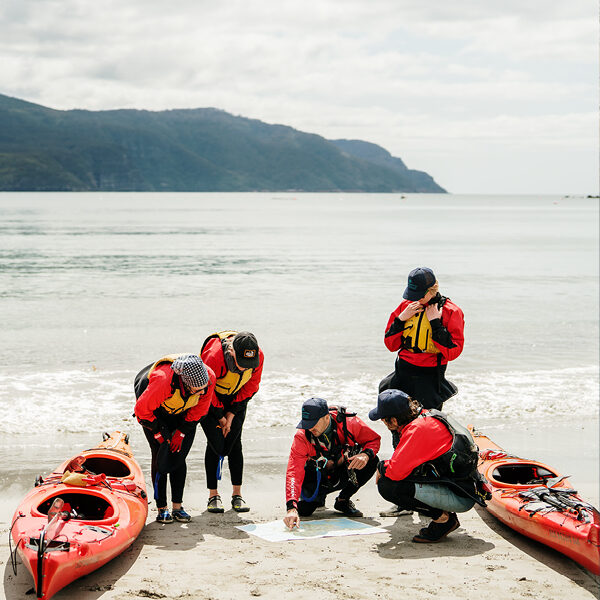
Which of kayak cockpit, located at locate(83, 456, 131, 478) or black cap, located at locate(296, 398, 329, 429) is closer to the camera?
black cap, located at locate(296, 398, 329, 429)

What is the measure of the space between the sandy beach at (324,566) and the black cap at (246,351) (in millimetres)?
1302

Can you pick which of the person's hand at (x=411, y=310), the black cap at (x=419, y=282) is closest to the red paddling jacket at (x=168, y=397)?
the person's hand at (x=411, y=310)

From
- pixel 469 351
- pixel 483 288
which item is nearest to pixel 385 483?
pixel 469 351

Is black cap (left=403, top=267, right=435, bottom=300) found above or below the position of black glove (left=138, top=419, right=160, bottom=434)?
above

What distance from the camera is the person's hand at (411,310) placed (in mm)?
6131

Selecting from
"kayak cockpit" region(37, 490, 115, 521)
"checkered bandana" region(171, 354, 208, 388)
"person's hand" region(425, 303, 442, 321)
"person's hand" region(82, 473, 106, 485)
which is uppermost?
"person's hand" region(425, 303, 442, 321)

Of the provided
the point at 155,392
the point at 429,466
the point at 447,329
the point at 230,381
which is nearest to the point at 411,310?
the point at 447,329

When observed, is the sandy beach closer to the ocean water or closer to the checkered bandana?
the checkered bandana

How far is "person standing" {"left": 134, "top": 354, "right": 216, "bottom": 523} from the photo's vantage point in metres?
5.59

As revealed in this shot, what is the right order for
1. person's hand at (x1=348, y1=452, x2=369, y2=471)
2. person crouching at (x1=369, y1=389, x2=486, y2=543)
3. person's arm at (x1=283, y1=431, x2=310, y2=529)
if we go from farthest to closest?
person's hand at (x1=348, y1=452, x2=369, y2=471), person's arm at (x1=283, y1=431, x2=310, y2=529), person crouching at (x1=369, y1=389, x2=486, y2=543)

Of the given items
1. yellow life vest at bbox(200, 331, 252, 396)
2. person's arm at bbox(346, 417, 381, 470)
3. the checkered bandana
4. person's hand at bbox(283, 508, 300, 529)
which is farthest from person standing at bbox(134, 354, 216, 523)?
person's arm at bbox(346, 417, 381, 470)

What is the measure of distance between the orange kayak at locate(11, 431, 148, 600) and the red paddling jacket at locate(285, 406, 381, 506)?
44.6 inches

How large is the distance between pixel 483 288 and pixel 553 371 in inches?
554

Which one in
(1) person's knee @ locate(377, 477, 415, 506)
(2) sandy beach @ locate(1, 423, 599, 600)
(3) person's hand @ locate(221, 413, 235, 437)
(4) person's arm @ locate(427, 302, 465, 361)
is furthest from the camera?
(3) person's hand @ locate(221, 413, 235, 437)
